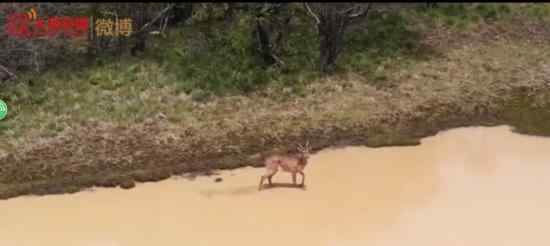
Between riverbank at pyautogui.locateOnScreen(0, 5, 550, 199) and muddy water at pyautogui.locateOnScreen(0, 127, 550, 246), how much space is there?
56cm

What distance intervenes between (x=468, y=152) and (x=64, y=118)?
7.37 meters

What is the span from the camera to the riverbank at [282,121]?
40.4ft

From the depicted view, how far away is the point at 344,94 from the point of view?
15.1 metres

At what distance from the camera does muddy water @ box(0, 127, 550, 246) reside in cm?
1002

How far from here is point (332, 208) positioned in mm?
10883

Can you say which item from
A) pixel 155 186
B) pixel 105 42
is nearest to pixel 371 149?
pixel 155 186

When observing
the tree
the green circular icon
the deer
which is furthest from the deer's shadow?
the green circular icon

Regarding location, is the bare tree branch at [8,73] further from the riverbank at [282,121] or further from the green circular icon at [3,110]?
the riverbank at [282,121]

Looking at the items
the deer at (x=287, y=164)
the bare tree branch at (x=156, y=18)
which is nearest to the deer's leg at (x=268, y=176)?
the deer at (x=287, y=164)

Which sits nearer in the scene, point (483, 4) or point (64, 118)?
point (64, 118)

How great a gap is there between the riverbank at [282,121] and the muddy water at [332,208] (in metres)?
0.56

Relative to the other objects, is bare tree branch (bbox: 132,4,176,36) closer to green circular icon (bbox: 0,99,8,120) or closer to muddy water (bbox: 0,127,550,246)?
green circular icon (bbox: 0,99,8,120)

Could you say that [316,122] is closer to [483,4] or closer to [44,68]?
[44,68]

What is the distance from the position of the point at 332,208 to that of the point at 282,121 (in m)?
3.36
